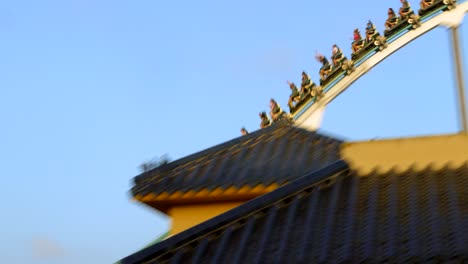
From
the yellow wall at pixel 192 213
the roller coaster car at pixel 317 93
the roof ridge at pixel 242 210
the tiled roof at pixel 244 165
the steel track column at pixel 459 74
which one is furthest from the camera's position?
the roller coaster car at pixel 317 93

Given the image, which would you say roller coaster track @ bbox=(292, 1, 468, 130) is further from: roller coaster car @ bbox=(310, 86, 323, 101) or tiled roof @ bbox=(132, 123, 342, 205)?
tiled roof @ bbox=(132, 123, 342, 205)

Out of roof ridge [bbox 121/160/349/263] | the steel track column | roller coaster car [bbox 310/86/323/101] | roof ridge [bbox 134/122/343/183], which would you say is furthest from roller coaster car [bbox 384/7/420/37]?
roof ridge [bbox 121/160/349/263]

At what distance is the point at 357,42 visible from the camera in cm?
2094

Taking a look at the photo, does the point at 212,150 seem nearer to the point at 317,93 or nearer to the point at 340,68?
the point at 317,93

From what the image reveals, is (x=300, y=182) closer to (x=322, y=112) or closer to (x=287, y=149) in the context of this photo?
(x=287, y=149)

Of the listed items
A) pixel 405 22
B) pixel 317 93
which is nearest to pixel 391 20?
pixel 405 22

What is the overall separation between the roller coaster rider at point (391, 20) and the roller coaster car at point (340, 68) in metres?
1.41

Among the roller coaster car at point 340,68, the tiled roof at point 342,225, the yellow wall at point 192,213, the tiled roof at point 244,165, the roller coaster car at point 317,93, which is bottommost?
the tiled roof at point 342,225

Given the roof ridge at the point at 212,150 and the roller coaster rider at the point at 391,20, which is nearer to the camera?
the roof ridge at the point at 212,150

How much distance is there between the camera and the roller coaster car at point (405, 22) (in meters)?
20.6

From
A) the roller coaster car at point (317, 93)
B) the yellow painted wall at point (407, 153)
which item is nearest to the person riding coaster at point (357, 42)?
the roller coaster car at point (317, 93)

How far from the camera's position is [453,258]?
216 inches

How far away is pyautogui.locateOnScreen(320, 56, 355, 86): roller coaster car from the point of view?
2061 centimetres

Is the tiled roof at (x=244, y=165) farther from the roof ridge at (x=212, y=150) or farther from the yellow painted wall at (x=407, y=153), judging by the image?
the yellow painted wall at (x=407, y=153)
